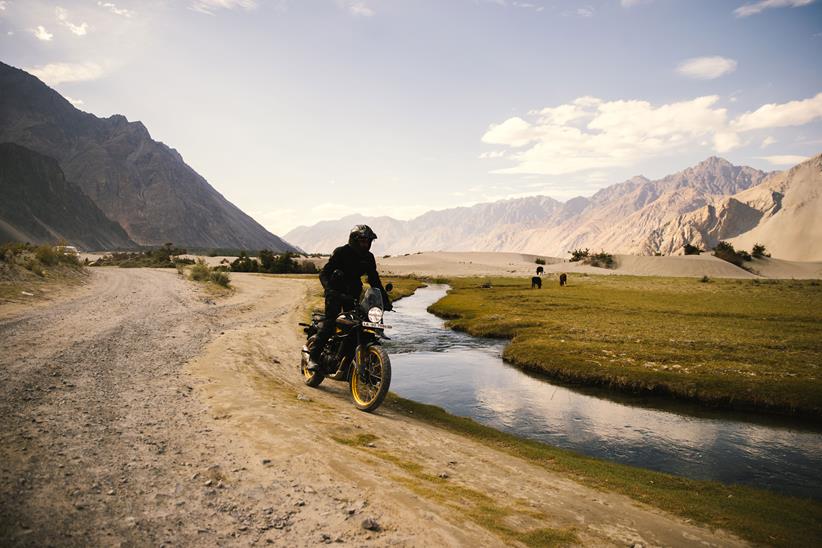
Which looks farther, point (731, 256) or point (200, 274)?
point (731, 256)

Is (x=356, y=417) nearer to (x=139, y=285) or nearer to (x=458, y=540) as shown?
(x=458, y=540)

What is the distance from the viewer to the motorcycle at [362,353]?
9922 mm

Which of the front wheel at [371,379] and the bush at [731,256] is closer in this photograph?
the front wheel at [371,379]

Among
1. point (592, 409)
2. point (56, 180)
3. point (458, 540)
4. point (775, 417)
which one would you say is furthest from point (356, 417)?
point (56, 180)

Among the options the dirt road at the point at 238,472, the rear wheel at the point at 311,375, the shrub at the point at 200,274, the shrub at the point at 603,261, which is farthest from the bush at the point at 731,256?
the dirt road at the point at 238,472

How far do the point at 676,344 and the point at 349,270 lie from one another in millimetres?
20053

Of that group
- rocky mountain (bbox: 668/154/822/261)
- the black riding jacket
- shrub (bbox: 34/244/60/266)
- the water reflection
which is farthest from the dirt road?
rocky mountain (bbox: 668/154/822/261)

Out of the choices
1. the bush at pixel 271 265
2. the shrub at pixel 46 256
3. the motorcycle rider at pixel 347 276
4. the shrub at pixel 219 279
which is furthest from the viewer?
the bush at pixel 271 265

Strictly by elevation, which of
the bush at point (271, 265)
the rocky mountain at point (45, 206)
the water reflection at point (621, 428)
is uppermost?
the rocky mountain at point (45, 206)

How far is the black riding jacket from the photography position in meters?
10.6

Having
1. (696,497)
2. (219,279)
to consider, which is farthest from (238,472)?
(219,279)

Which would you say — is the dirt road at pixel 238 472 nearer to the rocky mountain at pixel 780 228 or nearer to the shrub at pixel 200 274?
the shrub at pixel 200 274

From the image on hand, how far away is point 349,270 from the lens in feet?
35.3

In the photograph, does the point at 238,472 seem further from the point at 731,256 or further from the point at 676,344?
the point at 731,256
